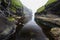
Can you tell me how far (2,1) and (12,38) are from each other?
17.2 metres

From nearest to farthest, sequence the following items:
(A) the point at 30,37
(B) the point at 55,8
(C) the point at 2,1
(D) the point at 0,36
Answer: (D) the point at 0,36 → (A) the point at 30,37 → (C) the point at 2,1 → (B) the point at 55,8

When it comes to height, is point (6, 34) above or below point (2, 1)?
below

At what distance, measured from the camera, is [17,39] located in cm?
1895

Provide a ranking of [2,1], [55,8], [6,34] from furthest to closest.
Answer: [55,8]
[2,1]
[6,34]

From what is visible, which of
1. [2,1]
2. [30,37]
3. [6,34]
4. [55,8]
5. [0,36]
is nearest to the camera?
[0,36]

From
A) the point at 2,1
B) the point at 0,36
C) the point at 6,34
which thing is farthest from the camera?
the point at 2,1

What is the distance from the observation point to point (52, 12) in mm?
37188

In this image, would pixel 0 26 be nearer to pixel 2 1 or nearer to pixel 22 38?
pixel 22 38

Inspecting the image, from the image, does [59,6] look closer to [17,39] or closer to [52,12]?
[52,12]

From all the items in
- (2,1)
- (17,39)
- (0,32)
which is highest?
(2,1)

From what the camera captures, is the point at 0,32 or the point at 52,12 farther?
the point at 52,12

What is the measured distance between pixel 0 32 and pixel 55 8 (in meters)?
22.4

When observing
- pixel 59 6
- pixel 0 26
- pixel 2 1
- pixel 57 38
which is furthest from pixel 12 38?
pixel 59 6

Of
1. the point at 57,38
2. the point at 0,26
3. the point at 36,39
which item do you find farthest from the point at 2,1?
the point at 57,38
